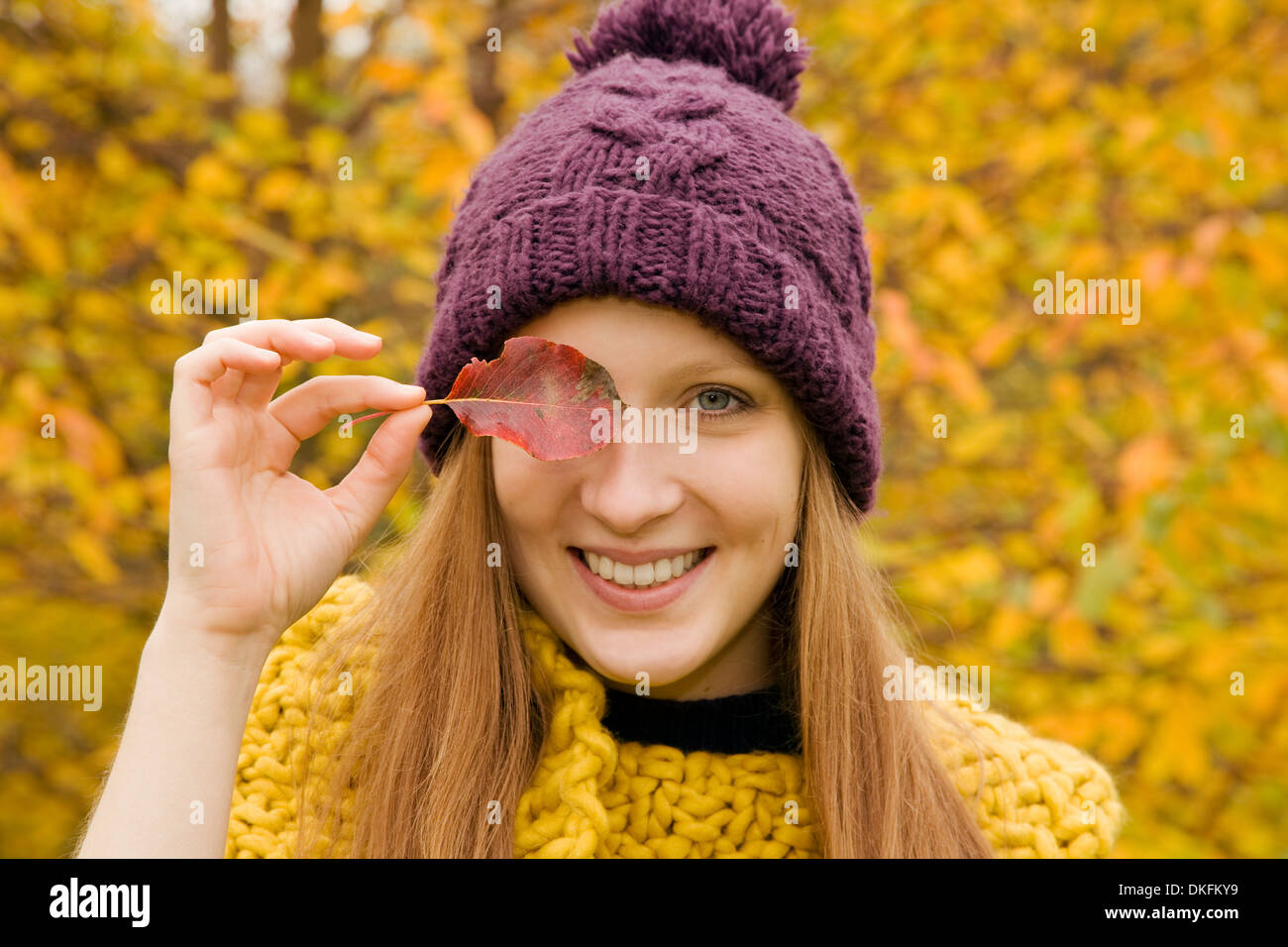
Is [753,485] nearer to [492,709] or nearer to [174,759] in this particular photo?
[492,709]

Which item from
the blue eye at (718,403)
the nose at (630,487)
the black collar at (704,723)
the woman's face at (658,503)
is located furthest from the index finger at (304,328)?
the black collar at (704,723)

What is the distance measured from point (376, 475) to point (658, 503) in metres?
0.44

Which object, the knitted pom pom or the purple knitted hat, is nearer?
the purple knitted hat

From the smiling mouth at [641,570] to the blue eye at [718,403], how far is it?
8.2 inches

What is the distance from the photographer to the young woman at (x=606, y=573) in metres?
1.45

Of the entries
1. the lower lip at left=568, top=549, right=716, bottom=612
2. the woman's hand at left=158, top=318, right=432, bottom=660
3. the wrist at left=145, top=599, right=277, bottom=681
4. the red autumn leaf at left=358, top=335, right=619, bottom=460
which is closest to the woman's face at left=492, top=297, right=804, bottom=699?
the lower lip at left=568, top=549, right=716, bottom=612

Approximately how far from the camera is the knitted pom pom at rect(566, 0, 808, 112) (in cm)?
185

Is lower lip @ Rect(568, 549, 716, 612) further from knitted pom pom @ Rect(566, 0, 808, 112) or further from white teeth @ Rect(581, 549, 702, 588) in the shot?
knitted pom pom @ Rect(566, 0, 808, 112)

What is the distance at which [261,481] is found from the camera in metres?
1.54

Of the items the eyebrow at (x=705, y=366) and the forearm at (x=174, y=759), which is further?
the eyebrow at (x=705, y=366)

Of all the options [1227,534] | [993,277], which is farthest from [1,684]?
[1227,534]

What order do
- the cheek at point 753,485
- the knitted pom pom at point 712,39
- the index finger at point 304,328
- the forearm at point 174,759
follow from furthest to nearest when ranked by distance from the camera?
the knitted pom pom at point 712,39 → the cheek at point 753,485 → the index finger at point 304,328 → the forearm at point 174,759

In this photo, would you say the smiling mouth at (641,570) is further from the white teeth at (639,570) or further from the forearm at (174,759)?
the forearm at (174,759)

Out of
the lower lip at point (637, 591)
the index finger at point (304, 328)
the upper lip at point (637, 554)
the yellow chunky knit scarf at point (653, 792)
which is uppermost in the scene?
the index finger at point (304, 328)
